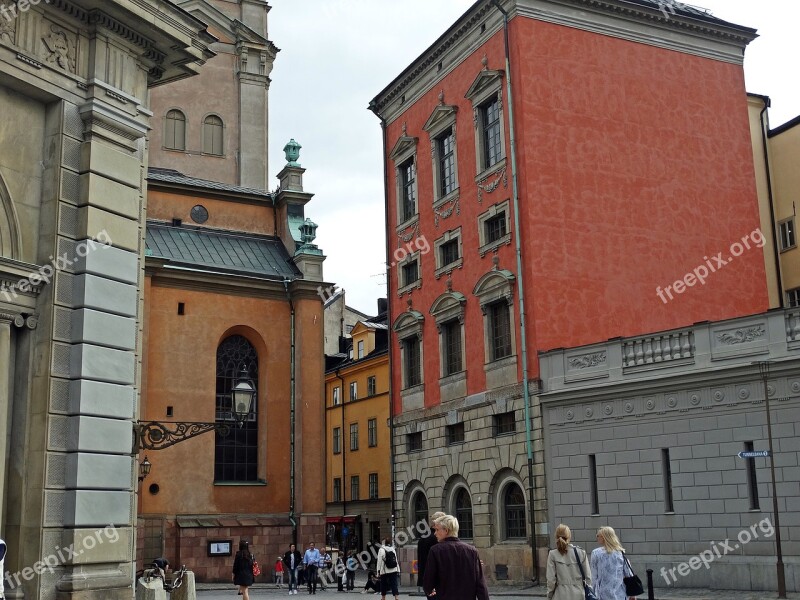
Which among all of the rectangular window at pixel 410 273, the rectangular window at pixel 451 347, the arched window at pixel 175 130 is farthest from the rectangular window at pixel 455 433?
the arched window at pixel 175 130

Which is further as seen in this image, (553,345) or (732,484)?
(553,345)

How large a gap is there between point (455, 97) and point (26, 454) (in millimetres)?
25851

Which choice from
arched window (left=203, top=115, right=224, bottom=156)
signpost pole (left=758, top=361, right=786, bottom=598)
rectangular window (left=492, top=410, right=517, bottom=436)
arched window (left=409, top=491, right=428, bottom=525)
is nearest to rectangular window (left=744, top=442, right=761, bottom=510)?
signpost pole (left=758, top=361, right=786, bottom=598)

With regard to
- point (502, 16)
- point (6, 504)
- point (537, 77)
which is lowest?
point (6, 504)

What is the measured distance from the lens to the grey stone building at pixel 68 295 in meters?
13.0

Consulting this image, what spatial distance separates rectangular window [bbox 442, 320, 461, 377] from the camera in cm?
3528

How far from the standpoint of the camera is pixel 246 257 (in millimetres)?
41750

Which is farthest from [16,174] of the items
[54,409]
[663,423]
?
[663,423]

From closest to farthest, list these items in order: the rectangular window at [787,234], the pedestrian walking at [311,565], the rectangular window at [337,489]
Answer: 1. the pedestrian walking at [311,565]
2. the rectangular window at [787,234]
3. the rectangular window at [337,489]

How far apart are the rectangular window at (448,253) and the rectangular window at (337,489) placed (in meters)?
30.1

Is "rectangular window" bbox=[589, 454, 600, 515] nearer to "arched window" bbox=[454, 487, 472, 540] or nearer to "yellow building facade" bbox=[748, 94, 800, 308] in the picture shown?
"arched window" bbox=[454, 487, 472, 540]

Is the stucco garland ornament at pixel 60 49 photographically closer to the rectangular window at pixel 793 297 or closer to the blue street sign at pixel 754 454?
the blue street sign at pixel 754 454

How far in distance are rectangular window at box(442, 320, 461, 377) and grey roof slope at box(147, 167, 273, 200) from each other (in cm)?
1215

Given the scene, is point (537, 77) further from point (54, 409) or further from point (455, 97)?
point (54, 409)
